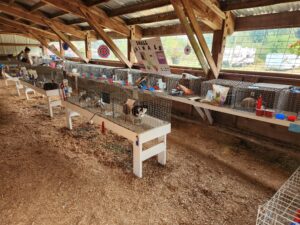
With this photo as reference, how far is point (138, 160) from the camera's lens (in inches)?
83.1

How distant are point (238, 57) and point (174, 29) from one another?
1370 millimetres

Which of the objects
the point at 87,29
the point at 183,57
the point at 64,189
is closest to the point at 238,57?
the point at 183,57

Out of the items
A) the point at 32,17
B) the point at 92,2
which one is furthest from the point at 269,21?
the point at 32,17

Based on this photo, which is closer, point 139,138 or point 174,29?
point 139,138

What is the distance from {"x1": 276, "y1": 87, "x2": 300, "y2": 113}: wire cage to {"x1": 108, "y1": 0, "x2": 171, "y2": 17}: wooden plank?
205 cm

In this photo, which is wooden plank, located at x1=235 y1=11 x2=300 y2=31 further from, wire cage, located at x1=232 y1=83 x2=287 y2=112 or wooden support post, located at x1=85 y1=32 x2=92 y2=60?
wooden support post, located at x1=85 y1=32 x2=92 y2=60

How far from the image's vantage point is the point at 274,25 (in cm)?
263

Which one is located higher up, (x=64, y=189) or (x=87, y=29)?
(x=87, y=29)

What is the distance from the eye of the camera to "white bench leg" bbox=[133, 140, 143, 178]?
205cm

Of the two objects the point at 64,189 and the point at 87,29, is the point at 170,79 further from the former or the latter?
the point at 87,29

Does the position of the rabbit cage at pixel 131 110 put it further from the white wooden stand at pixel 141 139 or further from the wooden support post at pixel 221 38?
the wooden support post at pixel 221 38

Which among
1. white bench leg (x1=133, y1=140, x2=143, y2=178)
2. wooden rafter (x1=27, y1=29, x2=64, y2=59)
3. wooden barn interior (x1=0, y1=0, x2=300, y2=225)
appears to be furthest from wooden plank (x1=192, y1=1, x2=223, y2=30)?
wooden rafter (x1=27, y1=29, x2=64, y2=59)

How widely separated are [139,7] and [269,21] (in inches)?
79.8

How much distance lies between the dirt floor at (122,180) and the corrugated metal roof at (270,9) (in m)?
1.92
